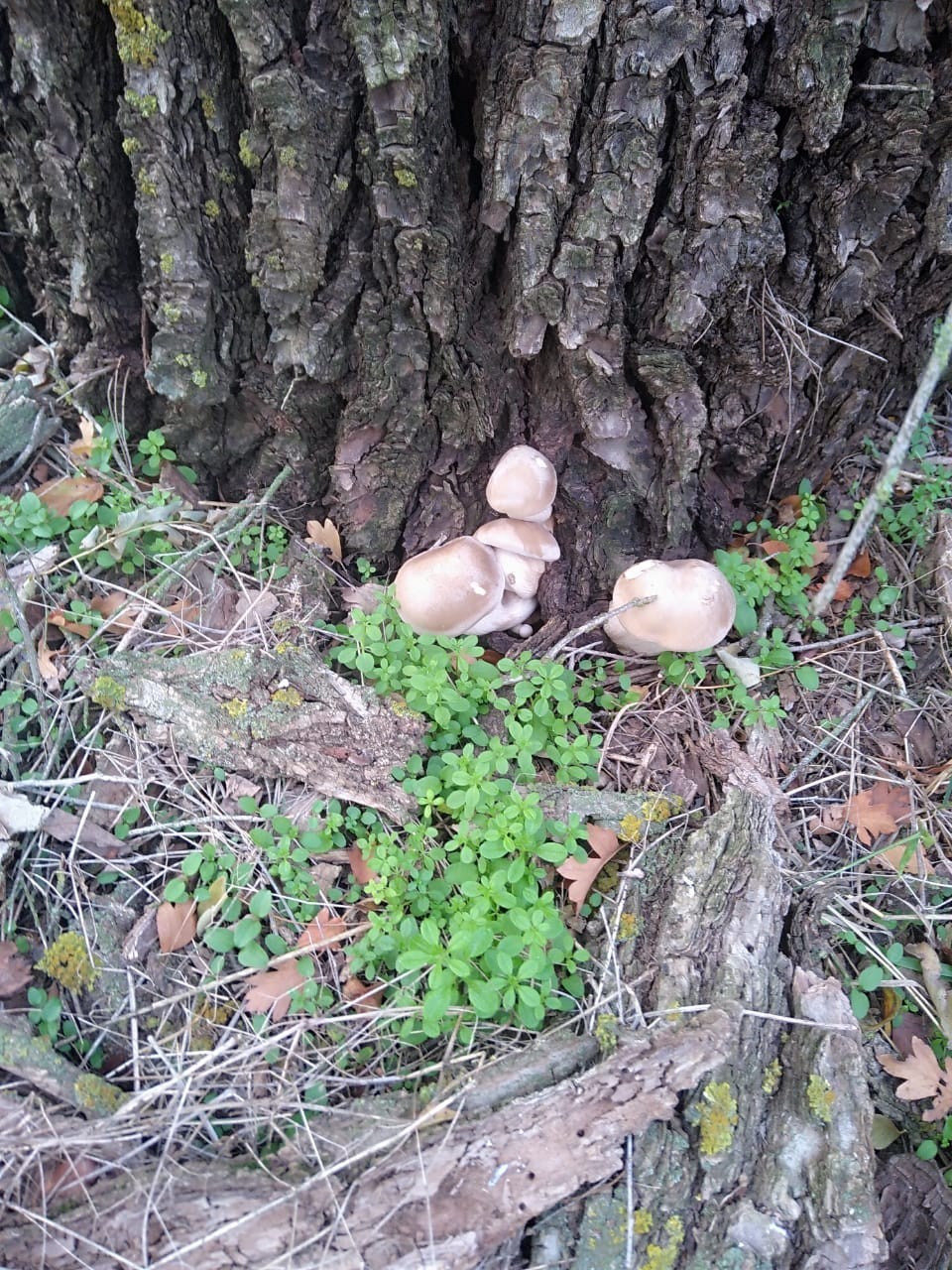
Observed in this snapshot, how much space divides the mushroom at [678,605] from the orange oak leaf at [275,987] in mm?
1543

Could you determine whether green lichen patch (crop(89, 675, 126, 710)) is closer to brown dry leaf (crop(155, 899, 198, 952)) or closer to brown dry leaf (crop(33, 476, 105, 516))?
brown dry leaf (crop(155, 899, 198, 952))

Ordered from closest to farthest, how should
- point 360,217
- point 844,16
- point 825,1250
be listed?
point 825,1250 → point 844,16 → point 360,217

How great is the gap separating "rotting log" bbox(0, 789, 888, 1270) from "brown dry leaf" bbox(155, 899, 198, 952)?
59 centimetres

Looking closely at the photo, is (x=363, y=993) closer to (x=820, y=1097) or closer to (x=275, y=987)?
(x=275, y=987)

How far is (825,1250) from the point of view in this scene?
74.0 inches

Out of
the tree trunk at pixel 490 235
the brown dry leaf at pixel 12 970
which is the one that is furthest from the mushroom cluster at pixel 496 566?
the brown dry leaf at pixel 12 970

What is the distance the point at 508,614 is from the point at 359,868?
1.09 m

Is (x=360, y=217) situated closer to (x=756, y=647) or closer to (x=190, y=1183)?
(x=756, y=647)

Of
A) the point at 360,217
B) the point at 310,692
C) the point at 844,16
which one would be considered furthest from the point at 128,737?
the point at 844,16

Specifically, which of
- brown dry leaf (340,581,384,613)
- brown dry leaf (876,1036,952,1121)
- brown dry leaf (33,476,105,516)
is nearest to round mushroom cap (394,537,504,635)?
brown dry leaf (340,581,384,613)

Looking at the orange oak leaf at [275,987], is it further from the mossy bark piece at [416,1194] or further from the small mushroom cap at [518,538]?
the small mushroom cap at [518,538]

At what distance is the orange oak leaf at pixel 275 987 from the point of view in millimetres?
2242

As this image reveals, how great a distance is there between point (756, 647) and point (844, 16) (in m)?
1.98

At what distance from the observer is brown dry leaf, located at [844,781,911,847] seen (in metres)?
2.76
